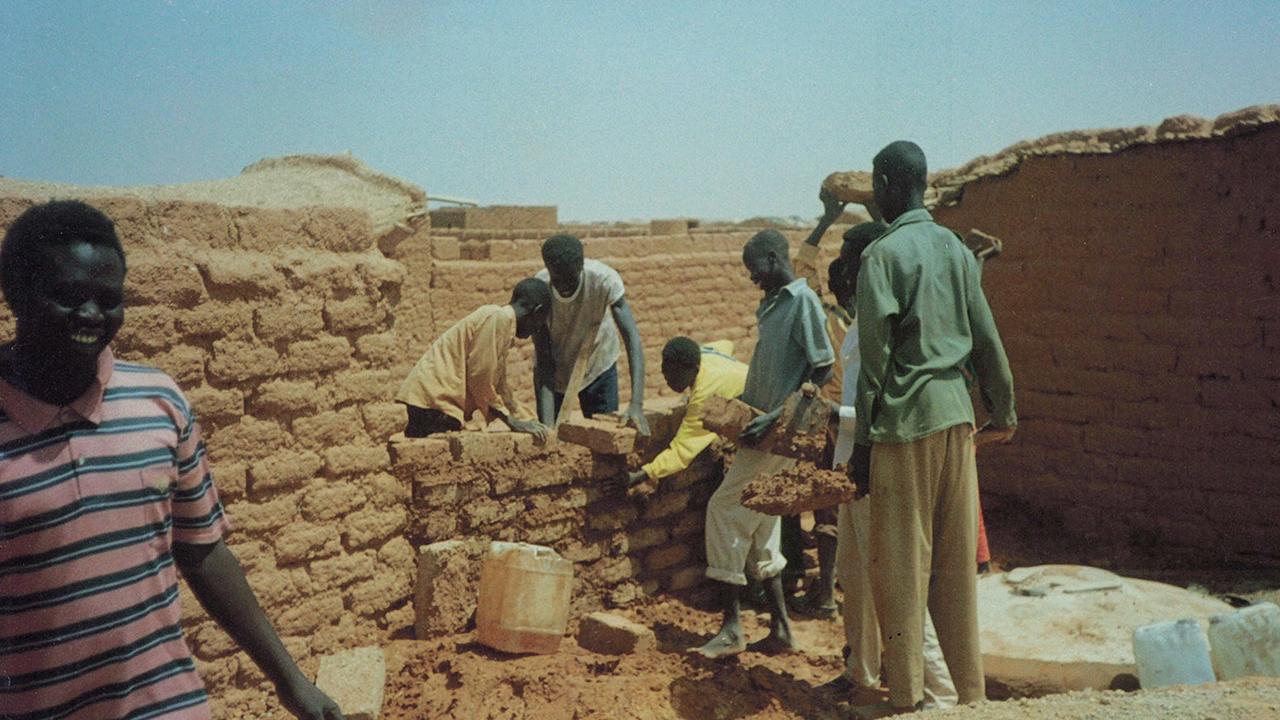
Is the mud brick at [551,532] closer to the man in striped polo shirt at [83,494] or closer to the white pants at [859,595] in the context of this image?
the white pants at [859,595]

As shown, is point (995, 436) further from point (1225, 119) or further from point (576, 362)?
point (1225, 119)

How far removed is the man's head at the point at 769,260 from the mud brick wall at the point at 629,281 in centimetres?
478

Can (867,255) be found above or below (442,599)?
above

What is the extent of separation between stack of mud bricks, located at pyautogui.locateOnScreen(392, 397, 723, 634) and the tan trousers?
1.96 metres

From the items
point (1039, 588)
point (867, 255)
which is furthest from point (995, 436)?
point (1039, 588)

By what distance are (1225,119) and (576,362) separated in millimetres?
4114

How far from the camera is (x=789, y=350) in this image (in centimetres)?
543

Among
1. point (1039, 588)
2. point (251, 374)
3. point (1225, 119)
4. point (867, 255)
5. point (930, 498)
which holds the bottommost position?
point (1039, 588)

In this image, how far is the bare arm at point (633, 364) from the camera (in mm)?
5656

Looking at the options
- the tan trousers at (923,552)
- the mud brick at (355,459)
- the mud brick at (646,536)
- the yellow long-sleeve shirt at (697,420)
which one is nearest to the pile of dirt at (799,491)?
the tan trousers at (923,552)

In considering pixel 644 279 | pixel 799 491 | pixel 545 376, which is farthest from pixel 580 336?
pixel 644 279

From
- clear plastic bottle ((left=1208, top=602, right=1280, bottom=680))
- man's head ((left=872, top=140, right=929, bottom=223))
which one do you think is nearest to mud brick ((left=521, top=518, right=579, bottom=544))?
man's head ((left=872, top=140, right=929, bottom=223))

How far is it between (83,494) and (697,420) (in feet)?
13.4

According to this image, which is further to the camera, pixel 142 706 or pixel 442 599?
pixel 442 599
